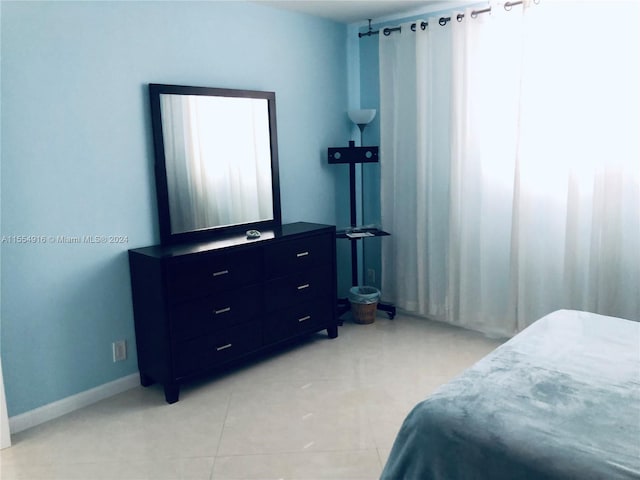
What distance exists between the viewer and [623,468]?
138cm

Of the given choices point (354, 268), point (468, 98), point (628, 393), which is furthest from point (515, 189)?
point (628, 393)

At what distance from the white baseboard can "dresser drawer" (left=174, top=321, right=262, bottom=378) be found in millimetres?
419

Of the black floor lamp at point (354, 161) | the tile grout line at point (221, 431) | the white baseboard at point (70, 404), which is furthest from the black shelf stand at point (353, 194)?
the white baseboard at point (70, 404)

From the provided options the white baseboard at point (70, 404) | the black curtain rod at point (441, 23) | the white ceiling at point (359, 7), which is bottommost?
the white baseboard at point (70, 404)

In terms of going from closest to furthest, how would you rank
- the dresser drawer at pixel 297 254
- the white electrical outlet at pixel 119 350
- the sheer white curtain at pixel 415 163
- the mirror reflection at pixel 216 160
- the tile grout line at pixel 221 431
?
the tile grout line at pixel 221 431
the white electrical outlet at pixel 119 350
the mirror reflection at pixel 216 160
the dresser drawer at pixel 297 254
the sheer white curtain at pixel 415 163

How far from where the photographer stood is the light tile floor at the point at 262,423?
2.38m

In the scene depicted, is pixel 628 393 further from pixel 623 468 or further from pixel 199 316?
pixel 199 316

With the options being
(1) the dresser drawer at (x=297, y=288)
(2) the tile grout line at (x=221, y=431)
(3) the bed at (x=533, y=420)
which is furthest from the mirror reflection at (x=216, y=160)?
(3) the bed at (x=533, y=420)

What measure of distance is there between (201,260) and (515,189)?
6.89ft

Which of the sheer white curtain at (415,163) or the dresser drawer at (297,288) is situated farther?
the sheer white curtain at (415,163)

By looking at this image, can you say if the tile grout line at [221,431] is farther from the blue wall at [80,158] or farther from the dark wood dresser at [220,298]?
the blue wall at [80,158]

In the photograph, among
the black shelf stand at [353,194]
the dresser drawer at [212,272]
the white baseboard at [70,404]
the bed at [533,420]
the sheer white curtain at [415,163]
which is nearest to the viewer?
the bed at [533,420]

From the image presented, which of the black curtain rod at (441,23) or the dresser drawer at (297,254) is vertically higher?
the black curtain rod at (441,23)

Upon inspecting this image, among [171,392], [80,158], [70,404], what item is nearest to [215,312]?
[171,392]
